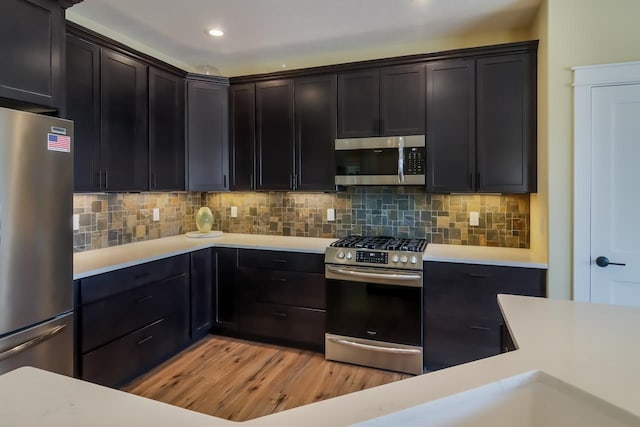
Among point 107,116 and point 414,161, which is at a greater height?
point 107,116

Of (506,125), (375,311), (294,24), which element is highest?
(294,24)

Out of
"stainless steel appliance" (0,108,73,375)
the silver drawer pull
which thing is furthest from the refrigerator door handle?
the silver drawer pull

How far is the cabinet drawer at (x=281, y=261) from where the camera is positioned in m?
3.02

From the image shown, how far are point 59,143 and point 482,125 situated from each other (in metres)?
2.80

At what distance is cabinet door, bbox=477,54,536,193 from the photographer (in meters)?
2.69

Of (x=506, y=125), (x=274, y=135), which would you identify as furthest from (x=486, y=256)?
(x=274, y=135)

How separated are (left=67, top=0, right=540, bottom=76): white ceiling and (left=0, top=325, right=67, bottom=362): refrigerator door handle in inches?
85.0

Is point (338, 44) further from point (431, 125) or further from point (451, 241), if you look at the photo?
point (451, 241)

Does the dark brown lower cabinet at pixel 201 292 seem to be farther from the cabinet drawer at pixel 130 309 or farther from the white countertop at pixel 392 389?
the white countertop at pixel 392 389

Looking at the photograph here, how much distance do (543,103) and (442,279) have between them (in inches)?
56.0

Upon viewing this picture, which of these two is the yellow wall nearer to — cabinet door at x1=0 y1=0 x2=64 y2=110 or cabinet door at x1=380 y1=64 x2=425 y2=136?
cabinet door at x1=380 y1=64 x2=425 y2=136

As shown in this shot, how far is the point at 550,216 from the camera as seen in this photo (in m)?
2.36

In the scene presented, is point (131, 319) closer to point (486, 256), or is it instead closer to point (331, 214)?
point (331, 214)

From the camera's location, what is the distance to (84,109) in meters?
2.50
